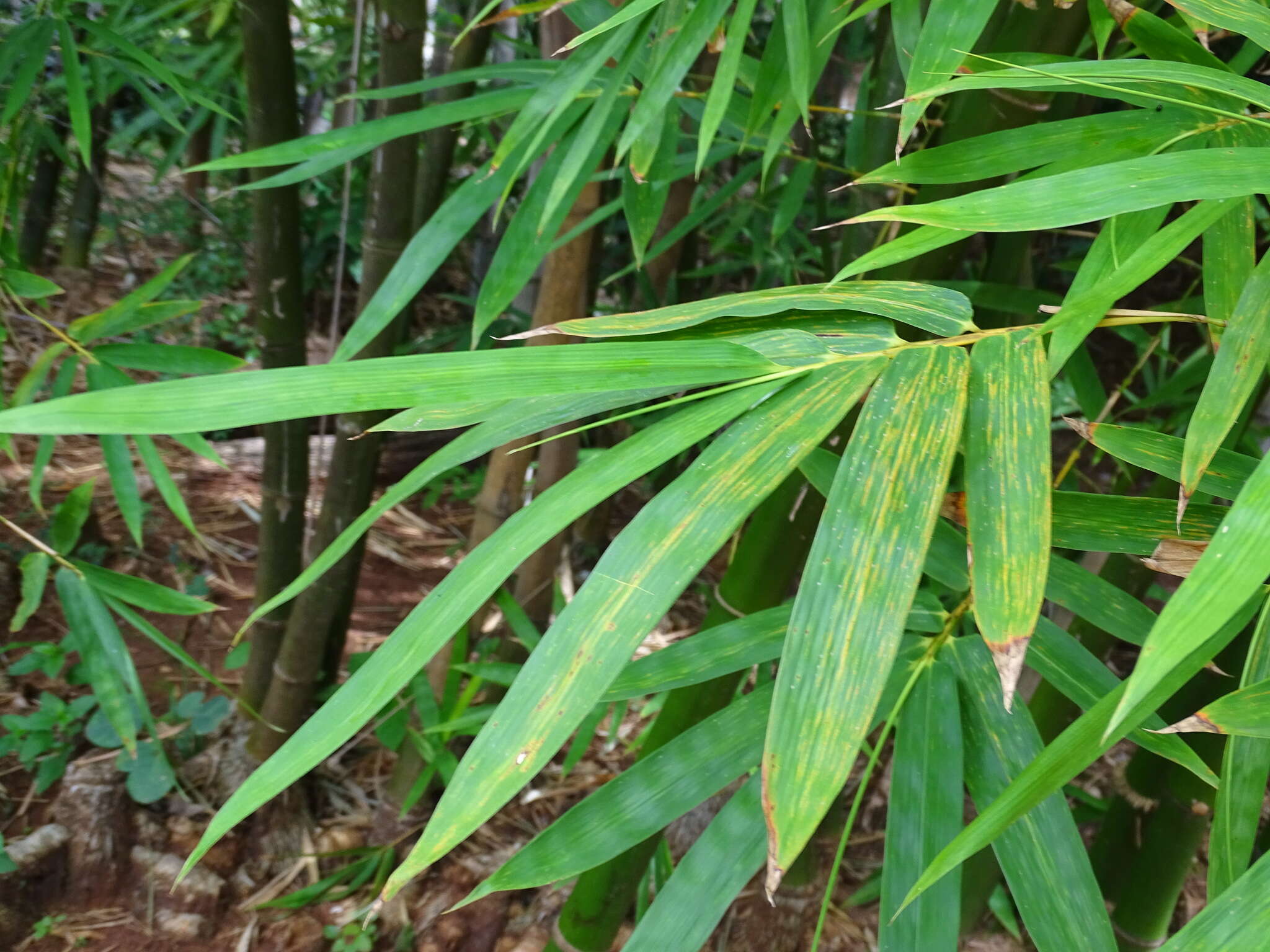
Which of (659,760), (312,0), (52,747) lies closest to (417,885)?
(52,747)

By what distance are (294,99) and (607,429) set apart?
0.66m

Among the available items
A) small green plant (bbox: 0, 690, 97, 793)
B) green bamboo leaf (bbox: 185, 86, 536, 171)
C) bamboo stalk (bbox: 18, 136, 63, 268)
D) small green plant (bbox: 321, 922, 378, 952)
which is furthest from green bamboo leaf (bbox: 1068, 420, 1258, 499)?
bamboo stalk (bbox: 18, 136, 63, 268)

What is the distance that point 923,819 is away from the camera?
0.39 meters

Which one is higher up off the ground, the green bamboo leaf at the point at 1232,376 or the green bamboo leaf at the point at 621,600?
the green bamboo leaf at the point at 1232,376

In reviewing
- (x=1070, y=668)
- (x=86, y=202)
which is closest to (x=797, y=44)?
(x=1070, y=668)

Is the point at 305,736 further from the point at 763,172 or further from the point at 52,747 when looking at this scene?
the point at 52,747

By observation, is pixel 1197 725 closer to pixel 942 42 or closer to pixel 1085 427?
pixel 1085 427

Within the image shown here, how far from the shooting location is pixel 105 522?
1.72 meters

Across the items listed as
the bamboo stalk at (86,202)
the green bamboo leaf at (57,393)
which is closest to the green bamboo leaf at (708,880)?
the green bamboo leaf at (57,393)

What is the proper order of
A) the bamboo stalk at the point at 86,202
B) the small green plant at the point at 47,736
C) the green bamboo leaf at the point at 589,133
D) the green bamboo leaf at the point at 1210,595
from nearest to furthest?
the green bamboo leaf at the point at 1210,595
the green bamboo leaf at the point at 589,133
the small green plant at the point at 47,736
the bamboo stalk at the point at 86,202

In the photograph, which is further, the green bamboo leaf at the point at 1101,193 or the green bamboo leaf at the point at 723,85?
the green bamboo leaf at the point at 723,85

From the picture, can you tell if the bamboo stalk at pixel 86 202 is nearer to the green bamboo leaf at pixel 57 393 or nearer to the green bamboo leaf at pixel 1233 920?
the green bamboo leaf at pixel 57 393

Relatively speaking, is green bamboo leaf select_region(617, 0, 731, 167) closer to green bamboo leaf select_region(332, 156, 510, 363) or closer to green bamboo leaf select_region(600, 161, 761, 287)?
green bamboo leaf select_region(332, 156, 510, 363)

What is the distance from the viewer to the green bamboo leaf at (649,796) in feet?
1.34
